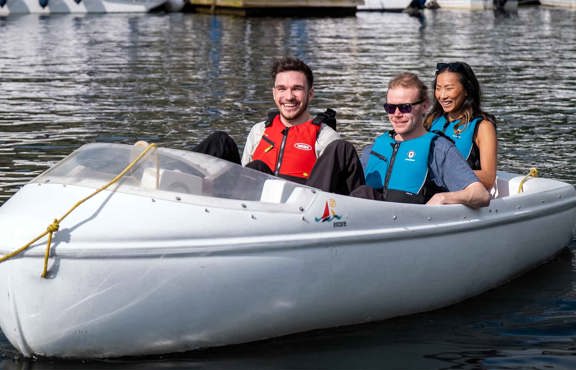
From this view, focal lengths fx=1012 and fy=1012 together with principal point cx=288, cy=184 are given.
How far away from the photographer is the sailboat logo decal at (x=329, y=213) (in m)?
5.29

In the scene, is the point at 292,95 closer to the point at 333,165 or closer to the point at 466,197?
the point at 333,165

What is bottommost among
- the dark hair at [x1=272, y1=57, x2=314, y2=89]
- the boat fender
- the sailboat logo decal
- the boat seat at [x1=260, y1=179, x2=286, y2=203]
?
the sailboat logo decal

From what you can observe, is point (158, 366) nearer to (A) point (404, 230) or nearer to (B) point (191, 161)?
(B) point (191, 161)

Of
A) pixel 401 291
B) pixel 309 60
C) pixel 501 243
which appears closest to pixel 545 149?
pixel 501 243

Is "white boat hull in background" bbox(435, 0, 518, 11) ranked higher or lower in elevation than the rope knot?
lower

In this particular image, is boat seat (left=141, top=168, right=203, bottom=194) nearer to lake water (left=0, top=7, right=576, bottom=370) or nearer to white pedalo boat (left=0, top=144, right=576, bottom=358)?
white pedalo boat (left=0, top=144, right=576, bottom=358)

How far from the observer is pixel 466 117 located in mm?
7062

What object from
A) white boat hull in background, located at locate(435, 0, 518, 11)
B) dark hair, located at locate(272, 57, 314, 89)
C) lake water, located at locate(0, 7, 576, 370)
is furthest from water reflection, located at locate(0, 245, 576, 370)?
white boat hull in background, located at locate(435, 0, 518, 11)

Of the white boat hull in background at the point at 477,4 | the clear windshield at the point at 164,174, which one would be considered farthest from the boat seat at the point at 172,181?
the white boat hull in background at the point at 477,4

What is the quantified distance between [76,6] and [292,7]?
861cm

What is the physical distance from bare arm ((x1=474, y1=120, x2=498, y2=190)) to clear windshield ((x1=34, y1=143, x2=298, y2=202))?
1.91 m

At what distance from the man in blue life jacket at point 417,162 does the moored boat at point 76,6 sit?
3460 centimetres

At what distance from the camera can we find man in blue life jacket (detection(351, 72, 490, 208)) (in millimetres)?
5930

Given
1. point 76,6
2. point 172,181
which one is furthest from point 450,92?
point 76,6
